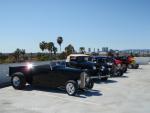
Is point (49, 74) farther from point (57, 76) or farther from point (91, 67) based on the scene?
point (91, 67)

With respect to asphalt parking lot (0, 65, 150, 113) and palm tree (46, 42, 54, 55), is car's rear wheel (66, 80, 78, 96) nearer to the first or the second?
asphalt parking lot (0, 65, 150, 113)

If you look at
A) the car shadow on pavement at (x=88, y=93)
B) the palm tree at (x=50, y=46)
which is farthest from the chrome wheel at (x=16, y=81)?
the palm tree at (x=50, y=46)

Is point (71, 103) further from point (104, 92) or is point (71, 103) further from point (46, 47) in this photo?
point (46, 47)

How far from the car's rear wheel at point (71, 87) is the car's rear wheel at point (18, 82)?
117 inches

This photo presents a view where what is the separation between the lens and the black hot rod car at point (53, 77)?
44.5 ft

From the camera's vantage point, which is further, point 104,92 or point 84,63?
point 84,63

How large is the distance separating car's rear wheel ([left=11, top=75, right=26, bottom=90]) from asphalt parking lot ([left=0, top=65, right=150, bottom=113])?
322mm

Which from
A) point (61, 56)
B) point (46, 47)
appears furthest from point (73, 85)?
point (46, 47)

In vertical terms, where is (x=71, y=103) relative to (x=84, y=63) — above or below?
below

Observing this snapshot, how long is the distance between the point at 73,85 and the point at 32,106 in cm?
290

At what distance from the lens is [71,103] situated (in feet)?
37.9

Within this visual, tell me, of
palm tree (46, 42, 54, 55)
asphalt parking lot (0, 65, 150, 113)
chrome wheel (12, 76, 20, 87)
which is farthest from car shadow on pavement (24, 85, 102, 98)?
palm tree (46, 42, 54, 55)

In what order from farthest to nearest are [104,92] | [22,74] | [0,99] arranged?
1. [22,74]
2. [104,92]
3. [0,99]

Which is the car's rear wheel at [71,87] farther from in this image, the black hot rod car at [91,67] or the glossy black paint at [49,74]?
the black hot rod car at [91,67]
